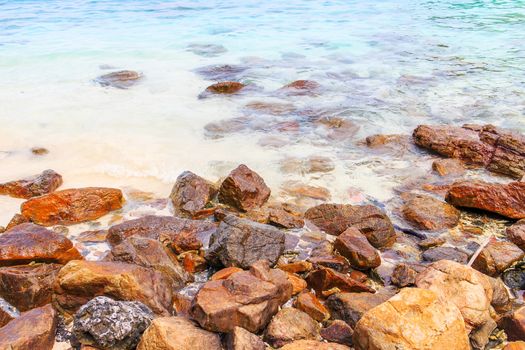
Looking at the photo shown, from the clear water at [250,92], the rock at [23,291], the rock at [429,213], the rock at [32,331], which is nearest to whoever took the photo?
the rock at [32,331]

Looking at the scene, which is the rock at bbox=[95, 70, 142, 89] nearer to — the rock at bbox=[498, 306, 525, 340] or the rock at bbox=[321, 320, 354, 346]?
the rock at bbox=[321, 320, 354, 346]

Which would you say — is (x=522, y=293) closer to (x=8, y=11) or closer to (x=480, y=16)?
(x=480, y=16)

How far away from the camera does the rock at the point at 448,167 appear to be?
16.5 ft

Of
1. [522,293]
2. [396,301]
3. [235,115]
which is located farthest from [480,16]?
[396,301]

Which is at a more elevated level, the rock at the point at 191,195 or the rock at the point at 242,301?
the rock at the point at 242,301

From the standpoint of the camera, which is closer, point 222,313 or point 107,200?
point 222,313

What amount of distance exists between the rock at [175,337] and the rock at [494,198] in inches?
111

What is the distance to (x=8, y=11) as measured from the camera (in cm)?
1905

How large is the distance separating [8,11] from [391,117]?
1882 cm

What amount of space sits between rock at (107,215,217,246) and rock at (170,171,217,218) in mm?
222

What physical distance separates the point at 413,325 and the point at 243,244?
1401 millimetres

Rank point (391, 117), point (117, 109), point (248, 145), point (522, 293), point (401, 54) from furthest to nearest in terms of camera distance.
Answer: point (401, 54)
point (117, 109)
point (391, 117)
point (248, 145)
point (522, 293)

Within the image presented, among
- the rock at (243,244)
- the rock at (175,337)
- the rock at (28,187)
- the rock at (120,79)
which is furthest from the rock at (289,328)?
the rock at (120,79)

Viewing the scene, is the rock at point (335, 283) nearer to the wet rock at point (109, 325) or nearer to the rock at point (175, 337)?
the rock at point (175, 337)
